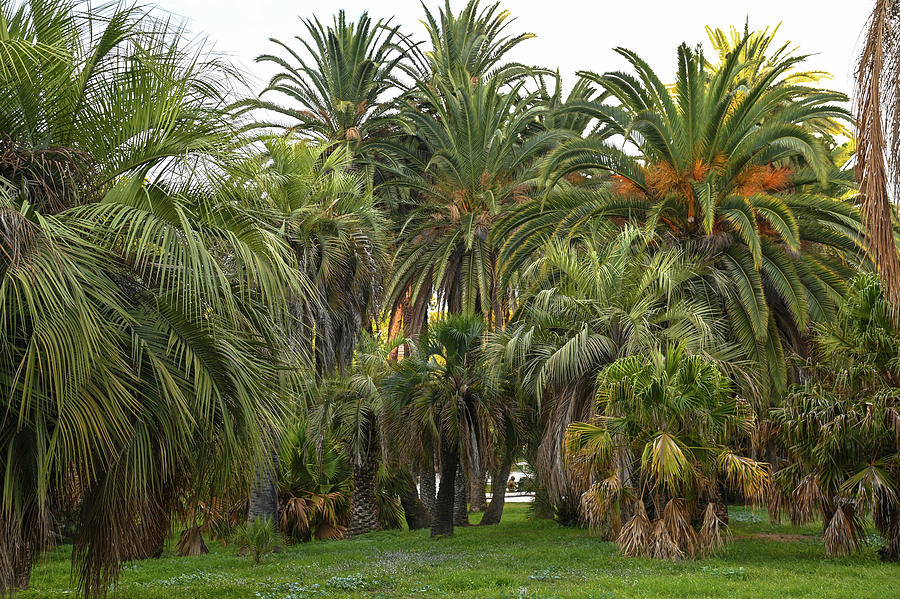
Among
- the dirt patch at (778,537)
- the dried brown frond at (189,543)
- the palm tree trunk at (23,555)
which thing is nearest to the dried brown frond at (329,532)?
the dried brown frond at (189,543)

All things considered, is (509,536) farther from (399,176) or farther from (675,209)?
(399,176)

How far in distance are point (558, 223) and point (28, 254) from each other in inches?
587

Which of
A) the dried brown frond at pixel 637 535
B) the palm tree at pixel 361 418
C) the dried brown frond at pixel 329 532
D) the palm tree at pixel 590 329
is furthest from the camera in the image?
the dried brown frond at pixel 329 532

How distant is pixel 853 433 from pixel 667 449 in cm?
281

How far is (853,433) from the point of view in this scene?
41.2 feet

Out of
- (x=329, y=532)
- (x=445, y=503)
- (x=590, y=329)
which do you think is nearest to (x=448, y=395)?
(x=445, y=503)

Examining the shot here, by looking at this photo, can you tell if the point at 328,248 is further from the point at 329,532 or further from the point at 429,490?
the point at 329,532

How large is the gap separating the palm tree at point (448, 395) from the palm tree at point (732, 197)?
3.74 metres

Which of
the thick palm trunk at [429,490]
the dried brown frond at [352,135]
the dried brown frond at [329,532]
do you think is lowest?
the dried brown frond at [329,532]

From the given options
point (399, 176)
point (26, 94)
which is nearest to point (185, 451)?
point (26, 94)

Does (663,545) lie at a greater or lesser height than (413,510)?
greater

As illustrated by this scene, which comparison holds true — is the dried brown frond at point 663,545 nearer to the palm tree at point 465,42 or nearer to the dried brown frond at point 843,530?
the dried brown frond at point 843,530

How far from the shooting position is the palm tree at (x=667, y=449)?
1315 cm

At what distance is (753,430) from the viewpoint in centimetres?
1441
